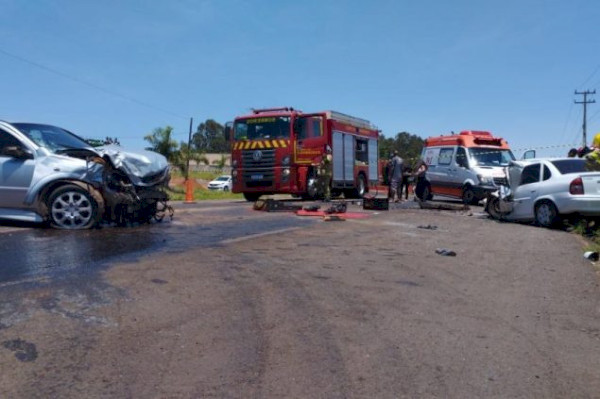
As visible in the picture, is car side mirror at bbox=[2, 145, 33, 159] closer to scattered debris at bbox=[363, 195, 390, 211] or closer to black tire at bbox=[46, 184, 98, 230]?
black tire at bbox=[46, 184, 98, 230]

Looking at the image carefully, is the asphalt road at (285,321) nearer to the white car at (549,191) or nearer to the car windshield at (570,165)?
the white car at (549,191)

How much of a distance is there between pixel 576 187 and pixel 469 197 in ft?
24.2

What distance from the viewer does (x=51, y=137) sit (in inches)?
368

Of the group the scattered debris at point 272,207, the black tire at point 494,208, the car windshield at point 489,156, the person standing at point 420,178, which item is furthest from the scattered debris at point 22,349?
the person standing at point 420,178

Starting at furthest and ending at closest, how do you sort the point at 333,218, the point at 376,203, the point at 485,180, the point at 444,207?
the point at 485,180, the point at 444,207, the point at 376,203, the point at 333,218

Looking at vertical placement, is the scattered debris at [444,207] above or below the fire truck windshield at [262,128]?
below

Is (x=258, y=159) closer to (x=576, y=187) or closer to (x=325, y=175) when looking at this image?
(x=325, y=175)

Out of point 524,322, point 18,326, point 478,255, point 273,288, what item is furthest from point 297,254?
point 18,326

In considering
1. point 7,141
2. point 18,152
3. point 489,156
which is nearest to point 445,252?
point 18,152

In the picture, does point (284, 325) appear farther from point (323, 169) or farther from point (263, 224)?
point (323, 169)

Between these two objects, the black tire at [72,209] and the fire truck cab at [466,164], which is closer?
the black tire at [72,209]

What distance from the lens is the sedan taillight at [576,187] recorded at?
10844 mm

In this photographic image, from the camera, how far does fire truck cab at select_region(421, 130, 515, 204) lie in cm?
1803

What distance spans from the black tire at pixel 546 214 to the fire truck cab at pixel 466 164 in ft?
18.0
